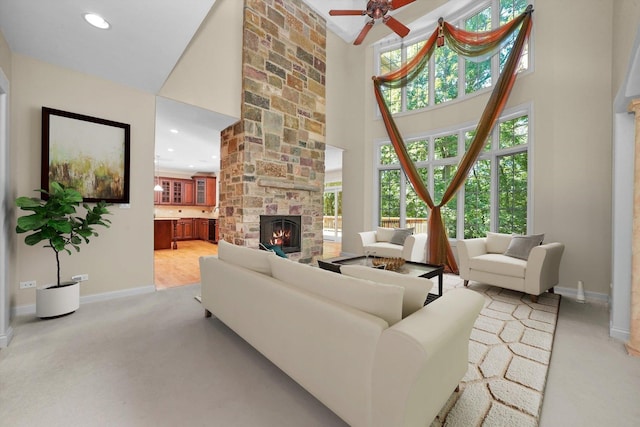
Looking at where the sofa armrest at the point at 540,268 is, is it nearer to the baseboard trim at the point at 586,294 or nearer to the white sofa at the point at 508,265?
the white sofa at the point at 508,265

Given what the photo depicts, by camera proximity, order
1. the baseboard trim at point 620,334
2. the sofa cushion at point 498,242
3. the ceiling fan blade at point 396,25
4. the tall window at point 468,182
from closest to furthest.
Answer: the baseboard trim at point 620,334
the ceiling fan blade at point 396,25
the sofa cushion at point 498,242
the tall window at point 468,182

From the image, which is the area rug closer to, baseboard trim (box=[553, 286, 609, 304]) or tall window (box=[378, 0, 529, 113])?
baseboard trim (box=[553, 286, 609, 304])

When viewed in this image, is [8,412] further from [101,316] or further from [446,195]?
[446,195]

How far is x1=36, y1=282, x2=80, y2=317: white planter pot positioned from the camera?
8.13 feet

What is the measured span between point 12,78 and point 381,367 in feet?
13.3

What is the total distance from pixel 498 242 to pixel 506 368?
242 cm

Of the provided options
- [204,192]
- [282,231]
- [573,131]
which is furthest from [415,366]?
[204,192]

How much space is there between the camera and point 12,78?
8.44ft

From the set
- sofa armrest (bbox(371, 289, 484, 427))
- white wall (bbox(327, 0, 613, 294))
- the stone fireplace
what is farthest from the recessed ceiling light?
white wall (bbox(327, 0, 613, 294))

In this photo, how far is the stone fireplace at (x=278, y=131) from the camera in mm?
4074

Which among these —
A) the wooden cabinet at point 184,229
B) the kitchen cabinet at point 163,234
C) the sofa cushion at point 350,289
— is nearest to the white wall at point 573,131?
the sofa cushion at point 350,289

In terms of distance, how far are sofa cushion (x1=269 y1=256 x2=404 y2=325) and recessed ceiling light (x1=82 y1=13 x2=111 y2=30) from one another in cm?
238

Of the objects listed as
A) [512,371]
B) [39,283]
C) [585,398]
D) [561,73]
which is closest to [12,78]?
[39,283]

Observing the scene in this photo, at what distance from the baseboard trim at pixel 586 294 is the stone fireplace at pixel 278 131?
12.0 feet
